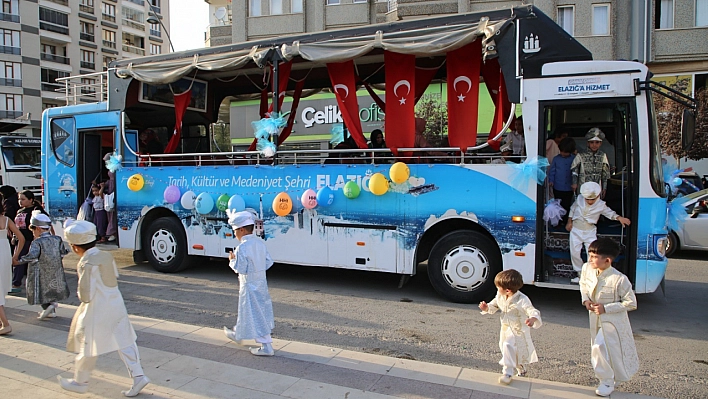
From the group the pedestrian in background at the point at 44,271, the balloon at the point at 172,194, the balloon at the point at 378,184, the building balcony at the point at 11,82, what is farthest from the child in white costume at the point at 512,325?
the building balcony at the point at 11,82

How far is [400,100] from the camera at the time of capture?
809cm

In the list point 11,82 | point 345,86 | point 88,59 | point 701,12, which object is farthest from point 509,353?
point 88,59

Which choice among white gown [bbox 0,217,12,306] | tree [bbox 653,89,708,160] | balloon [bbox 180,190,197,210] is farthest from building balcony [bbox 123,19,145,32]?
white gown [bbox 0,217,12,306]

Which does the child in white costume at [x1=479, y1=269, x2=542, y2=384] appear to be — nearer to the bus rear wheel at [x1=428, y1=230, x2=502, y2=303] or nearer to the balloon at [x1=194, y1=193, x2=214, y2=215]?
the bus rear wheel at [x1=428, y1=230, x2=502, y2=303]

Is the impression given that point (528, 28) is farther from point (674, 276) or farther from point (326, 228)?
point (674, 276)

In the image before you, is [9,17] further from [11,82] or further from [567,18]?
[567,18]

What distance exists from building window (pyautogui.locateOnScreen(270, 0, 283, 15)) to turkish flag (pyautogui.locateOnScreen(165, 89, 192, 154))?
20.6m

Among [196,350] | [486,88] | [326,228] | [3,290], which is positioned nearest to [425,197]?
[326,228]

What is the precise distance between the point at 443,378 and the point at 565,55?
4565mm

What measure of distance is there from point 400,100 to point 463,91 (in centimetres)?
98

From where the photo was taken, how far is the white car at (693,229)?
37.7ft

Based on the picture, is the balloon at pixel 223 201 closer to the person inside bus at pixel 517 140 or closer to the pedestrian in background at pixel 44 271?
the pedestrian in background at pixel 44 271

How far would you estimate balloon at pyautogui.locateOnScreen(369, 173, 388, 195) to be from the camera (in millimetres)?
7348

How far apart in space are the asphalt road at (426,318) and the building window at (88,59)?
5958 centimetres
